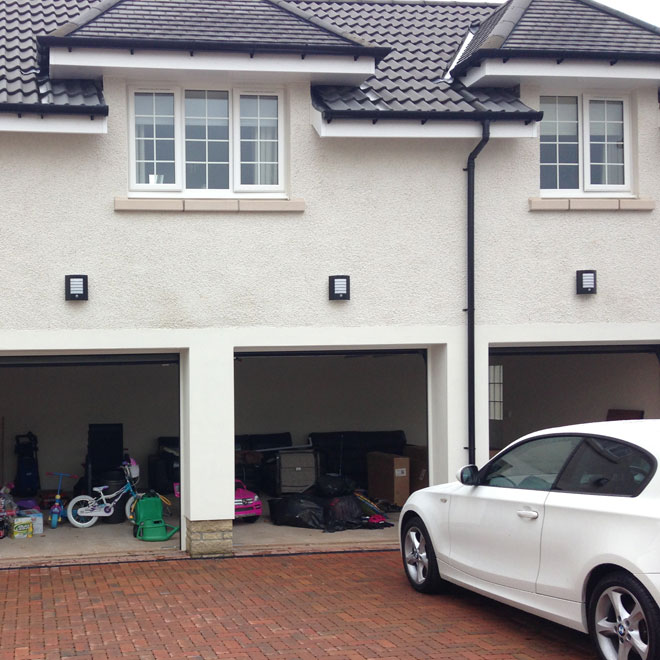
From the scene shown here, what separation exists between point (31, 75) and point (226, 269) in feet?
10.4

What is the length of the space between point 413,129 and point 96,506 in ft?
22.1

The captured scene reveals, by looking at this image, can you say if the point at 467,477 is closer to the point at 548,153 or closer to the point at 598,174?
the point at 548,153

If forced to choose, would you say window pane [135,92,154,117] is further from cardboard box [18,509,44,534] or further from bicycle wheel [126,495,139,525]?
bicycle wheel [126,495,139,525]

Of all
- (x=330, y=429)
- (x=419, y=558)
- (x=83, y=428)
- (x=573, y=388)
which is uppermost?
(x=573, y=388)

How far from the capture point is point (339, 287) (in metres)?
10.9

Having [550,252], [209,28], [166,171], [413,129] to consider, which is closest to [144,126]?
[166,171]

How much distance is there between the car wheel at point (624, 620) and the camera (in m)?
5.75

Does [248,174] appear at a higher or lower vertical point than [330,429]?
higher

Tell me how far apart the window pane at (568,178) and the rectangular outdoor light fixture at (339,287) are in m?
3.03

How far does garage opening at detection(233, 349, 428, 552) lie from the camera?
48.6 feet

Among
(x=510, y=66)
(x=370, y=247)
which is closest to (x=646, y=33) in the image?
(x=510, y=66)

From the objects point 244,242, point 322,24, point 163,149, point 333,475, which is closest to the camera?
point 244,242

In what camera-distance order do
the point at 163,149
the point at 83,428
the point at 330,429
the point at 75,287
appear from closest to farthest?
Result: the point at 75,287 < the point at 163,149 < the point at 83,428 < the point at 330,429

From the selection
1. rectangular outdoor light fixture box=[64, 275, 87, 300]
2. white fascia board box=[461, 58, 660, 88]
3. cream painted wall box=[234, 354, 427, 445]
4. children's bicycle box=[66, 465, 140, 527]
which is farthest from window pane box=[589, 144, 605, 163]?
children's bicycle box=[66, 465, 140, 527]
